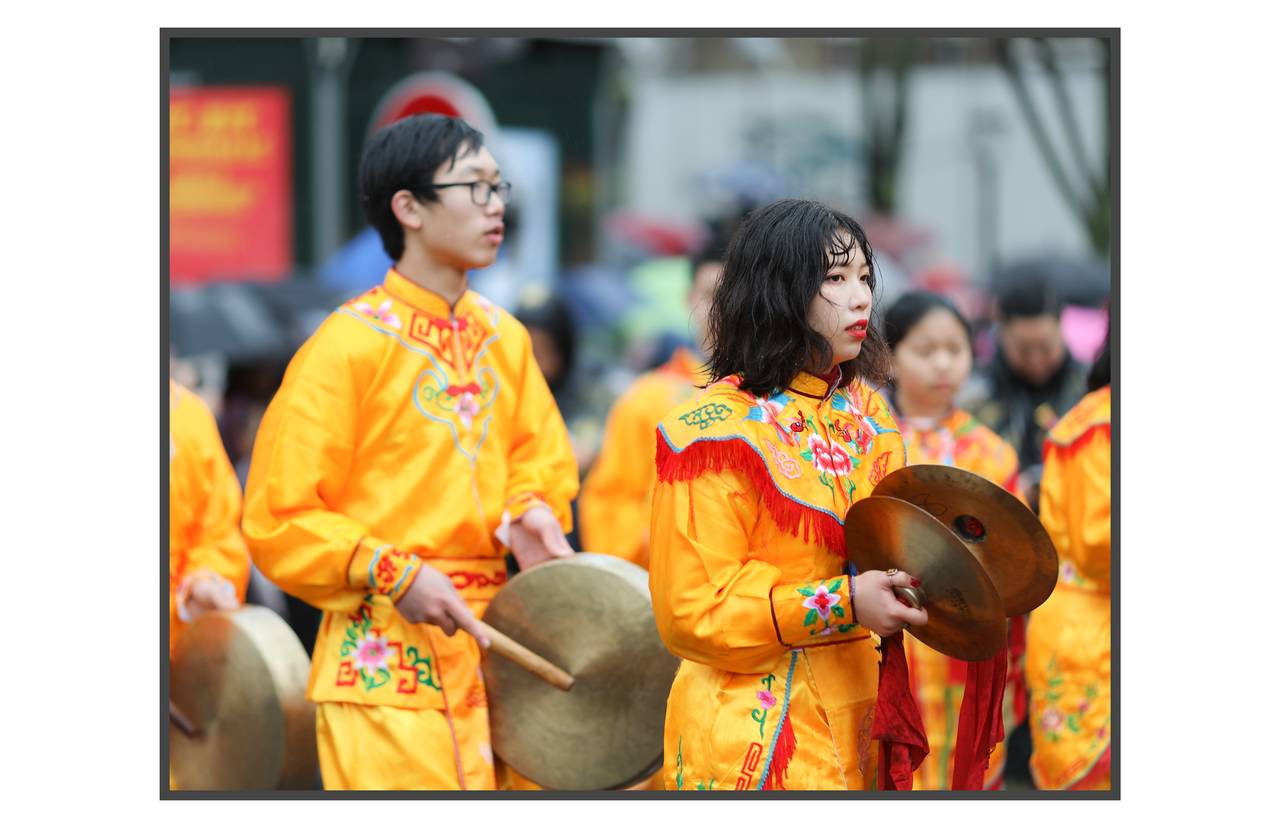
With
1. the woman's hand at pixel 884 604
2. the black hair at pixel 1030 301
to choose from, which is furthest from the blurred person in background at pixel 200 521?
the black hair at pixel 1030 301

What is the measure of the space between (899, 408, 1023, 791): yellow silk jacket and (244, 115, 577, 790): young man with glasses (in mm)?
1693

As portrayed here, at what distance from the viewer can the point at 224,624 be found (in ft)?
18.2

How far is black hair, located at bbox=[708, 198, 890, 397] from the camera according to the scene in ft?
13.5

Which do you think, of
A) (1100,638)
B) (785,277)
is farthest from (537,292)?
(785,277)

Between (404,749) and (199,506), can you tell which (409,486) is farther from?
(199,506)

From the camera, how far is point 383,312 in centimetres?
512

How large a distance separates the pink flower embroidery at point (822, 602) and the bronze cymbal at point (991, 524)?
25 centimetres

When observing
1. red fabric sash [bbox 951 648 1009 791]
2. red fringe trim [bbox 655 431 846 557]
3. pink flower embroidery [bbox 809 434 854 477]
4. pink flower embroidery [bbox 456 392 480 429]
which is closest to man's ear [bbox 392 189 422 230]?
pink flower embroidery [bbox 456 392 480 429]

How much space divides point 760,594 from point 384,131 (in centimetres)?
205

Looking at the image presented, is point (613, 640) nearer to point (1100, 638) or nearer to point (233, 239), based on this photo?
point (1100, 638)

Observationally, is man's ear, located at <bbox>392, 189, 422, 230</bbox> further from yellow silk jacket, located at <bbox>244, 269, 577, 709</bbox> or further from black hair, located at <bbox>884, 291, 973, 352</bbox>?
black hair, located at <bbox>884, 291, 973, 352</bbox>

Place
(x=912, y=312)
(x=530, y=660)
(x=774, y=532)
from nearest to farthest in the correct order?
(x=774, y=532)
(x=530, y=660)
(x=912, y=312)

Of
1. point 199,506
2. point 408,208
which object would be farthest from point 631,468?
point 408,208

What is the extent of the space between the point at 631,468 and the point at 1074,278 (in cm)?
279
